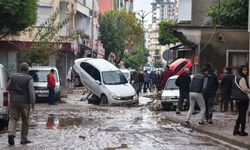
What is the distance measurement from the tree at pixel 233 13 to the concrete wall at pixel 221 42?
7.72ft

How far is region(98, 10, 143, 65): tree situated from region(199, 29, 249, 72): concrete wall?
47.1 meters

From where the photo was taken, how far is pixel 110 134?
16.8 meters

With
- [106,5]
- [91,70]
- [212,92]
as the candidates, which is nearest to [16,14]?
[91,70]

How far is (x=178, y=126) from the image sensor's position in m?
19.8

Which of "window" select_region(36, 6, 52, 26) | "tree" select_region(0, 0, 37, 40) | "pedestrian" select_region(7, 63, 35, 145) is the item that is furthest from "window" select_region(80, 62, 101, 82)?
"window" select_region(36, 6, 52, 26)

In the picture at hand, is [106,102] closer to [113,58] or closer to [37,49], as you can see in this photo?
[37,49]

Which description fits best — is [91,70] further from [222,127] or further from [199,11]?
[199,11]

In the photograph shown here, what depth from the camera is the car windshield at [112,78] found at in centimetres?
3184

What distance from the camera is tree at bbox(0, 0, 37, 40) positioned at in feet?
115

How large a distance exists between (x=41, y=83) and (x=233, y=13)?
10776mm

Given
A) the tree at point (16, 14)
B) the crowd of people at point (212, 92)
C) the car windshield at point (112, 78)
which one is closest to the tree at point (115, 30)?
the tree at point (16, 14)

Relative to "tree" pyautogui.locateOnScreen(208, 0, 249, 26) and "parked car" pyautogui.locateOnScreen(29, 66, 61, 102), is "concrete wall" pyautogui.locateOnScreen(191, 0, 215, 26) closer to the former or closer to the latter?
"tree" pyautogui.locateOnScreen(208, 0, 249, 26)

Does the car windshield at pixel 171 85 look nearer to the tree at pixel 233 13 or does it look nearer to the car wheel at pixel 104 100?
the car wheel at pixel 104 100

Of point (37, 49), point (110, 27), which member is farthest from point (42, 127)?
point (110, 27)
